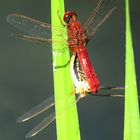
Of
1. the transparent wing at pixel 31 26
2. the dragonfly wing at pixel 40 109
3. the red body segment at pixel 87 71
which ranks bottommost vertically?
the dragonfly wing at pixel 40 109

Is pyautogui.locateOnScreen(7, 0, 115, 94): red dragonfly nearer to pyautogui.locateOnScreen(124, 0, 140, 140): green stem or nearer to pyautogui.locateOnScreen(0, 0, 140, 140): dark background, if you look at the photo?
pyautogui.locateOnScreen(124, 0, 140, 140): green stem

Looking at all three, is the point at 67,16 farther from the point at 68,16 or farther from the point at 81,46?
the point at 81,46

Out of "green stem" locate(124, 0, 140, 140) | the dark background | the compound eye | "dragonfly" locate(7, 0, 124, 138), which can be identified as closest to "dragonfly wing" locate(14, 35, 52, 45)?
"dragonfly" locate(7, 0, 124, 138)

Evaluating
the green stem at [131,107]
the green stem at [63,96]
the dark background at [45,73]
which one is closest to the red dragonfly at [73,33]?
the green stem at [63,96]

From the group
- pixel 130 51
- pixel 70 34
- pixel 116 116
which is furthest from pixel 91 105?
pixel 130 51

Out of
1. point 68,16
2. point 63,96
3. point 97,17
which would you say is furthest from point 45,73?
point 63,96

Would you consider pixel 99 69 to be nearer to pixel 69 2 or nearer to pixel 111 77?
pixel 111 77

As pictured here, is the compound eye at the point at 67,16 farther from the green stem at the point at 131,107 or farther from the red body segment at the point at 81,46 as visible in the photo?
the green stem at the point at 131,107
